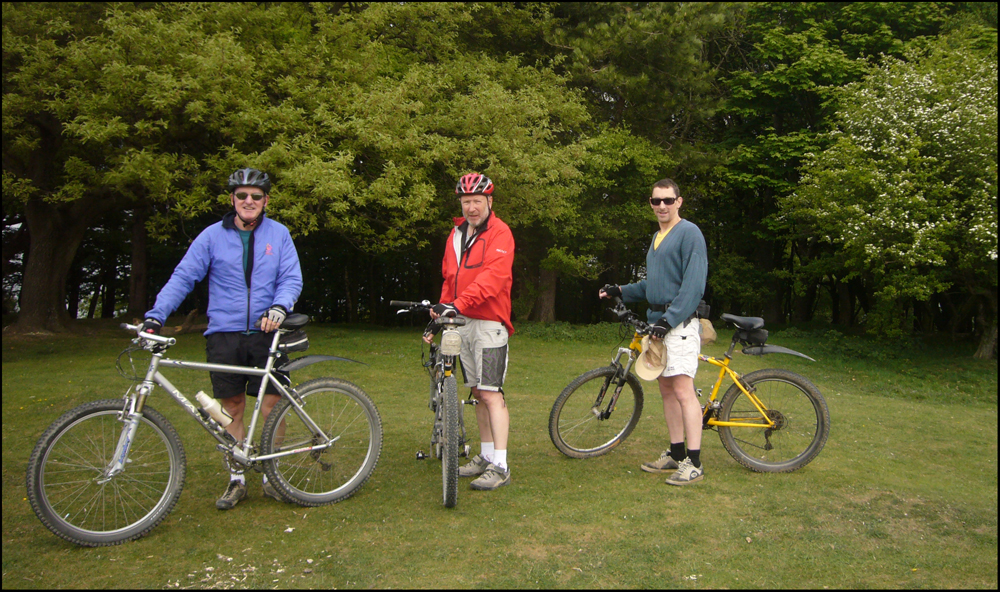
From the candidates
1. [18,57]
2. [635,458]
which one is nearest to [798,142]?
[635,458]

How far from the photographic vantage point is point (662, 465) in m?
5.05

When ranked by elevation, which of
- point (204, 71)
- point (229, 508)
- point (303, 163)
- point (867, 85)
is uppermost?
point (867, 85)

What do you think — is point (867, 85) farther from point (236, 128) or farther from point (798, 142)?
point (236, 128)

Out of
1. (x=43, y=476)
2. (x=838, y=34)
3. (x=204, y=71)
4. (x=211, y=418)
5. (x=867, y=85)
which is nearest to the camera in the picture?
(x=43, y=476)

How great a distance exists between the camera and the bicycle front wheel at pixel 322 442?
4109 millimetres

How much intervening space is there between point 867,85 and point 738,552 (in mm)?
16134

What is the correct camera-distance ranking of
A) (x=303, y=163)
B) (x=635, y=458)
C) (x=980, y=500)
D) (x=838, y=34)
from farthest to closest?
(x=838, y=34) < (x=303, y=163) < (x=635, y=458) < (x=980, y=500)

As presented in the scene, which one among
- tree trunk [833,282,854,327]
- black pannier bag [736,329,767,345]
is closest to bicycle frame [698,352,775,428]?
black pannier bag [736,329,767,345]

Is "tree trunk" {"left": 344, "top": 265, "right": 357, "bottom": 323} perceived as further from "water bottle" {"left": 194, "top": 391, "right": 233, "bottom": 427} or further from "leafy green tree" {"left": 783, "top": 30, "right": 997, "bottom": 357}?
"water bottle" {"left": 194, "top": 391, "right": 233, "bottom": 427}

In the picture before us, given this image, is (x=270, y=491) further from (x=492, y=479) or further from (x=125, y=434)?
(x=492, y=479)

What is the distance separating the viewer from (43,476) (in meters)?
3.50

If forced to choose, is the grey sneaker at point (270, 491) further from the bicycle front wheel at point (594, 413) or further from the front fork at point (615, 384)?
the front fork at point (615, 384)

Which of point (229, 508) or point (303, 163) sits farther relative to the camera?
point (303, 163)

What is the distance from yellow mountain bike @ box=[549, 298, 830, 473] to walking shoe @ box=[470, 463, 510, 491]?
0.76m
